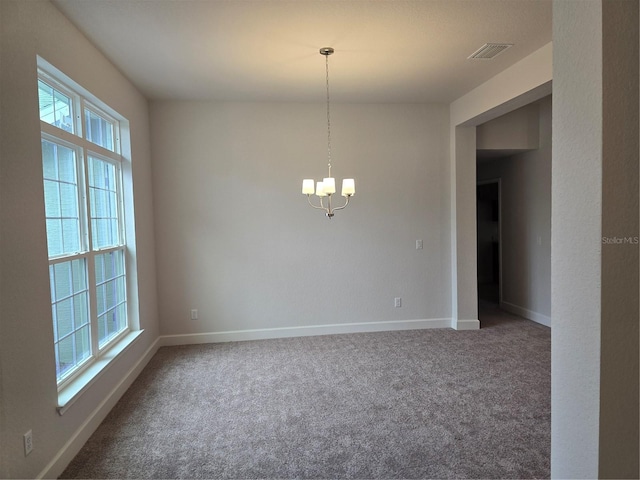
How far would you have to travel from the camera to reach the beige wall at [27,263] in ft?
6.02

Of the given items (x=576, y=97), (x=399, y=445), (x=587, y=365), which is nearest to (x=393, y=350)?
(x=399, y=445)

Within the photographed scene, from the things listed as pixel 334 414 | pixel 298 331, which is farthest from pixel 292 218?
pixel 334 414

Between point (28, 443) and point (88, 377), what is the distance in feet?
2.53

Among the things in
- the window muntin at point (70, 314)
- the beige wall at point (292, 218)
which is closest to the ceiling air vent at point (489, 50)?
the beige wall at point (292, 218)

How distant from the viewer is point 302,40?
2.99 metres

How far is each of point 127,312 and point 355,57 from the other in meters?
3.31

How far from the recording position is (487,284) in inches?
305

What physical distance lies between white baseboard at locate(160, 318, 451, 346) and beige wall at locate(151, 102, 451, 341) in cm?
4

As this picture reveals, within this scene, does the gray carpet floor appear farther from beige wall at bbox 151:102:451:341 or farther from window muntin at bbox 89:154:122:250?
window muntin at bbox 89:154:122:250

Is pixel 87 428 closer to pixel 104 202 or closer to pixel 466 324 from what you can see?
pixel 104 202

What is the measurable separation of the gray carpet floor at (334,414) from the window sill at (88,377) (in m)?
0.36

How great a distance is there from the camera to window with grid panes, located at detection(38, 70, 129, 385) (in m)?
2.48

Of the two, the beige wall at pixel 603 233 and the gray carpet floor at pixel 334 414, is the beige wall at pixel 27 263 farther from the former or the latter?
the beige wall at pixel 603 233

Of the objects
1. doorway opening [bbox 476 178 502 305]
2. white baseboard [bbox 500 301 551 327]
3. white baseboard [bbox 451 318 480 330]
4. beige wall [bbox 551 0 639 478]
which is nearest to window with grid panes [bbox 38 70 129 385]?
beige wall [bbox 551 0 639 478]
